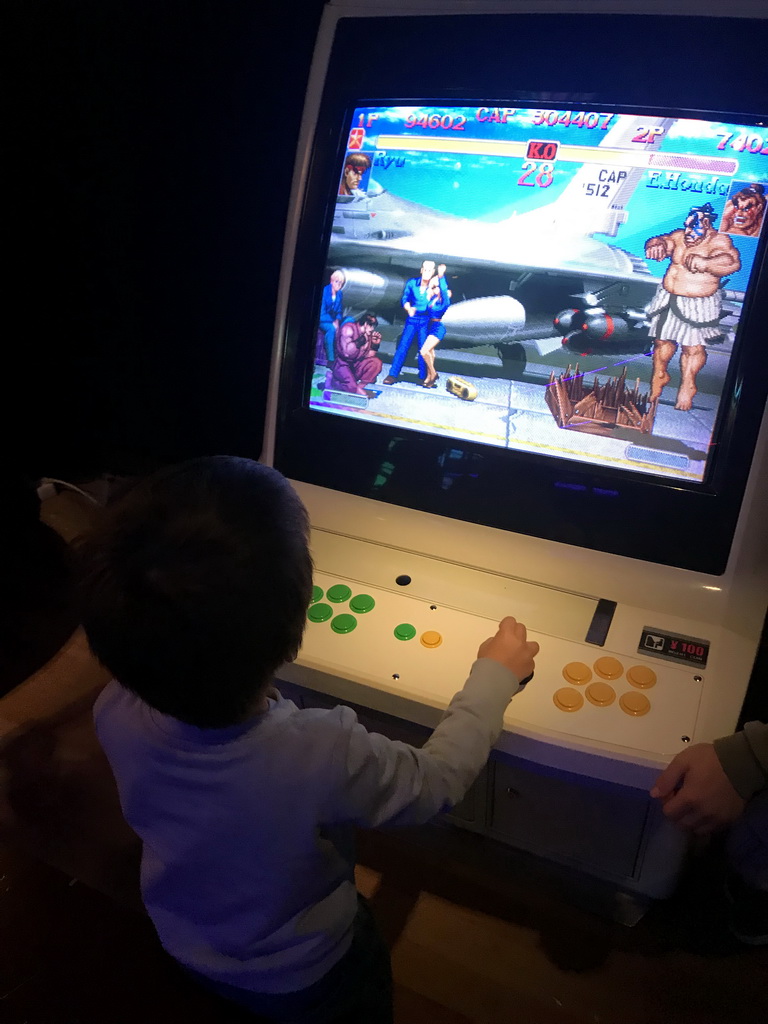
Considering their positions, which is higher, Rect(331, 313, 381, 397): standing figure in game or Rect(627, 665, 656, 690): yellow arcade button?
Rect(331, 313, 381, 397): standing figure in game

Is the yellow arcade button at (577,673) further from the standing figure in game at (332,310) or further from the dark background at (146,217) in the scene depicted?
the dark background at (146,217)

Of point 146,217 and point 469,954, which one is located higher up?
point 146,217

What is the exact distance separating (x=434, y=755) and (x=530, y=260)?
554 millimetres

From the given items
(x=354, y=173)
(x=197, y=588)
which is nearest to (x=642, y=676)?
(x=197, y=588)

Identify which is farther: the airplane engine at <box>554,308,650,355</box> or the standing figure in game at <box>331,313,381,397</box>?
the standing figure in game at <box>331,313,381,397</box>

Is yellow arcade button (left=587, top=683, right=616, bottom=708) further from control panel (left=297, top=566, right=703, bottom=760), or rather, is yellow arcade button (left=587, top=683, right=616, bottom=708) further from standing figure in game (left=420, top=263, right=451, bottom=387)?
standing figure in game (left=420, top=263, right=451, bottom=387)

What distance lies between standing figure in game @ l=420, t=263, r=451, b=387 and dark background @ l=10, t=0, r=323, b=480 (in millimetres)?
318

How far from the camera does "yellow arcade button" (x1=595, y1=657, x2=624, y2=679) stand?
753 mm

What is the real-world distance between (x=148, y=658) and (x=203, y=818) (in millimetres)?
180

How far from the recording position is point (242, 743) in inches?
24.4

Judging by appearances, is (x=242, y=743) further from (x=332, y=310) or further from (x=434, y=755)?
(x=332, y=310)

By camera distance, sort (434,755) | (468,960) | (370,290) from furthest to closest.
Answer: (468,960) → (370,290) → (434,755)

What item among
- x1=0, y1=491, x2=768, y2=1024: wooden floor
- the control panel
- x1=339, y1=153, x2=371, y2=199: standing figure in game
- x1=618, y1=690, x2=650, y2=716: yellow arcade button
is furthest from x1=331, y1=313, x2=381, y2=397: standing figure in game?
x1=0, y1=491, x2=768, y2=1024: wooden floor

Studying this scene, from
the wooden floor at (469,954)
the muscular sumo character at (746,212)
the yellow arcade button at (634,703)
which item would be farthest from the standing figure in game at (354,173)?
the wooden floor at (469,954)
